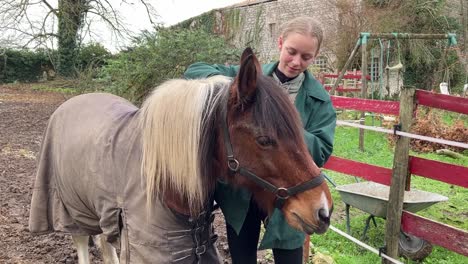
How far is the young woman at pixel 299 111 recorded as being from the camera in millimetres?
2010

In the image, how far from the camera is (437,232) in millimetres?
3064

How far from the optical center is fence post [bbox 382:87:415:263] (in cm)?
331

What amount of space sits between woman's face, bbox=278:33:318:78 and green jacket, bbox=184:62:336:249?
0.37ft

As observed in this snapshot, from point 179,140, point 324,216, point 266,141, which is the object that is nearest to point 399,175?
→ point 324,216

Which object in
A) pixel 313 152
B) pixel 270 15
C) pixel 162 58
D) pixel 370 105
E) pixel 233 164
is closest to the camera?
pixel 233 164

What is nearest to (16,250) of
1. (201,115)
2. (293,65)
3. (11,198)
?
(11,198)

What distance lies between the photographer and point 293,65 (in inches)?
80.4

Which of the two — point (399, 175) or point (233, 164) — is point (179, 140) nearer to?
point (233, 164)

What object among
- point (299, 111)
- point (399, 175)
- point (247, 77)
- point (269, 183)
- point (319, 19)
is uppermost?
point (319, 19)

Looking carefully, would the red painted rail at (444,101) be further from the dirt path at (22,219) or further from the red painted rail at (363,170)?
the dirt path at (22,219)

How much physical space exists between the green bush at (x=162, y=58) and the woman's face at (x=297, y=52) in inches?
305

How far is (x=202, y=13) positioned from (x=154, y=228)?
78.5 feet

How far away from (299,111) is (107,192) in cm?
101

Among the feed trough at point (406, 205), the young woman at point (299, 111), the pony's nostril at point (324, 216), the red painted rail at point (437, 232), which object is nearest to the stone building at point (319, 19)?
the feed trough at point (406, 205)
